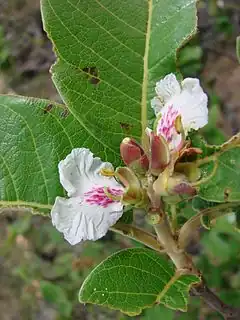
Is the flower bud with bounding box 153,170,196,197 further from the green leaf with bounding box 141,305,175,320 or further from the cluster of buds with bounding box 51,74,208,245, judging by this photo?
the green leaf with bounding box 141,305,175,320

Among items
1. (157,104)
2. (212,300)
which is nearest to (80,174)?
(157,104)

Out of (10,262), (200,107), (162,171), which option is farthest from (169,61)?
(10,262)

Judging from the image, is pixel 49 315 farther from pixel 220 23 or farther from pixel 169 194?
pixel 169 194

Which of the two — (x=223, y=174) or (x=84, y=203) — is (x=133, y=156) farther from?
(x=223, y=174)

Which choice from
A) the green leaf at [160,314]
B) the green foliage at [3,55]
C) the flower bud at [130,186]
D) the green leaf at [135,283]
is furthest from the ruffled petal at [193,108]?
the green foliage at [3,55]

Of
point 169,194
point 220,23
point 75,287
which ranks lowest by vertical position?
point 75,287
